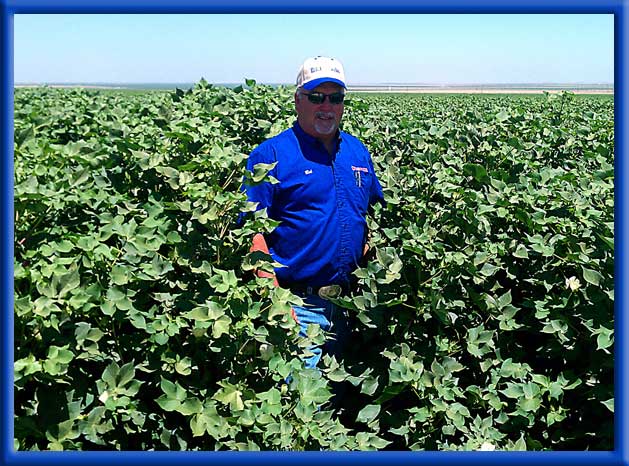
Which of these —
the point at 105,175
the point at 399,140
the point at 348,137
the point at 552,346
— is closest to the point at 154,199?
the point at 105,175

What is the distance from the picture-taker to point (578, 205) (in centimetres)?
315

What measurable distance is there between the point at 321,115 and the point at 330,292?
0.81 m

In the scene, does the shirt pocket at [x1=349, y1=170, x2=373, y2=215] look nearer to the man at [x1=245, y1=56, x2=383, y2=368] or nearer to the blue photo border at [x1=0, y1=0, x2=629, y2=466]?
the man at [x1=245, y1=56, x2=383, y2=368]

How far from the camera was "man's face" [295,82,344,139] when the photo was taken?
334cm

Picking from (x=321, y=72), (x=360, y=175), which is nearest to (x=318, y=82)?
(x=321, y=72)

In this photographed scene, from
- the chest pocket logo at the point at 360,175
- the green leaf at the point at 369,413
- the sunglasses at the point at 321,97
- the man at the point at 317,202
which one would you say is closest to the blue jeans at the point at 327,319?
the man at the point at 317,202

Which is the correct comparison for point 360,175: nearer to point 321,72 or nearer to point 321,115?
point 321,115

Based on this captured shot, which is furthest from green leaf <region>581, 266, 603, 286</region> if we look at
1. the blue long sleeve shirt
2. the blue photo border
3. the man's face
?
the man's face

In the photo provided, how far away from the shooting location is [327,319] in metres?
3.34

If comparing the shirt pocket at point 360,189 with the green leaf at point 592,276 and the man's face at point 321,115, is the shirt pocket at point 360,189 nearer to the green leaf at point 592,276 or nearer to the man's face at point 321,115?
the man's face at point 321,115

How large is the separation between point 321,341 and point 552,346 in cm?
102

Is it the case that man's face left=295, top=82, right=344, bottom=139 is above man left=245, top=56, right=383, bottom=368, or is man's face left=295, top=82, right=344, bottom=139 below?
above

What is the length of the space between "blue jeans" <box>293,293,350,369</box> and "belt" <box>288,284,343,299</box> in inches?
0.9

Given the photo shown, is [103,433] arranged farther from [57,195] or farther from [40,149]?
[40,149]
